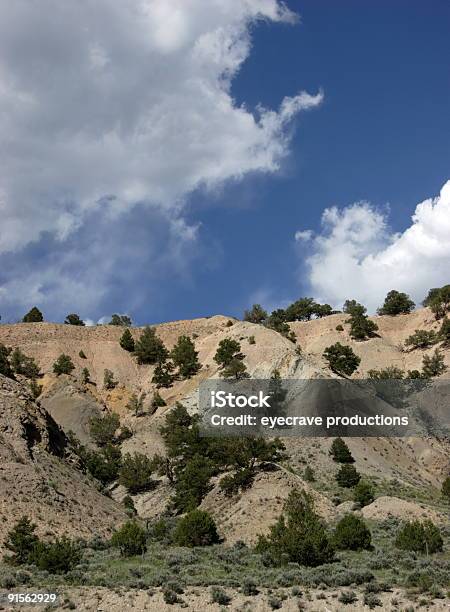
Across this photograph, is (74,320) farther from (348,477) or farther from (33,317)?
(348,477)

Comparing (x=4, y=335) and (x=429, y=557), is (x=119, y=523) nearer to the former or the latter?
(x=429, y=557)

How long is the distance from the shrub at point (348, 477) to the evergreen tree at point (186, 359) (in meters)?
35.1

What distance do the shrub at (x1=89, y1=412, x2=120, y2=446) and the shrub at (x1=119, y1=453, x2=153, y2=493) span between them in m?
13.2

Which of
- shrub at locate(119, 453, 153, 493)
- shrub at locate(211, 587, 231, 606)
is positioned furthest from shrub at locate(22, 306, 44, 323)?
shrub at locate(211, 587, 231, 606)

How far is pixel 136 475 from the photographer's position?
53.9 m

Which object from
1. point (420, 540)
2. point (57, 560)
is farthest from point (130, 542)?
point (420, 540)

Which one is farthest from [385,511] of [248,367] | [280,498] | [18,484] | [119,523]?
[248,367]

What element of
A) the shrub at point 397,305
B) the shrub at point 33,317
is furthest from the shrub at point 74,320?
the shrub at point 397,305

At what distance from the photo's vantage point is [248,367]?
7494 centimetres

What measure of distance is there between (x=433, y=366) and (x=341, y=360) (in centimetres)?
1318

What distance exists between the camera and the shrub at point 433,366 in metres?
82.3

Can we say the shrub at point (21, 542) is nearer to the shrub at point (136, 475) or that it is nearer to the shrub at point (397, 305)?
the shrub at point (136, 475)

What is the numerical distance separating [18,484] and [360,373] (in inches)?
2522

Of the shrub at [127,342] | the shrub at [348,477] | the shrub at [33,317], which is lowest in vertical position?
the shrub at [348,477]
